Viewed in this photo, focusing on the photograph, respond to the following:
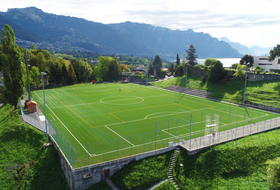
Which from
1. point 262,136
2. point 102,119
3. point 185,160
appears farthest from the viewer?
point 102,119

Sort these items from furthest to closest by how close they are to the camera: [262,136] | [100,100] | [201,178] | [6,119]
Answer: [100,100], [6,119], [262,136], [201,178]

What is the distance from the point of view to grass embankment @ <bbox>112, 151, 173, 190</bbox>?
21.4 meters

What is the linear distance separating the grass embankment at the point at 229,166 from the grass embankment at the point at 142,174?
1.71 meters

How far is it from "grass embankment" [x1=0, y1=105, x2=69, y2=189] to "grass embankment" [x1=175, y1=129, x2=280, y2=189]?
1346cm

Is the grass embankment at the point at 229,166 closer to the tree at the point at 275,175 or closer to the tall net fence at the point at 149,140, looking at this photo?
the tall net fence at the point at 149,140

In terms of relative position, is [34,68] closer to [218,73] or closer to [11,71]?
[11,71]

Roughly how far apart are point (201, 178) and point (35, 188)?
1806 cm

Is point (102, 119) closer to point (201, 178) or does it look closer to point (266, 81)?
point (201, 178)

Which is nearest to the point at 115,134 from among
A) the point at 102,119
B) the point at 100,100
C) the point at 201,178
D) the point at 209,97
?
the point at 102,119

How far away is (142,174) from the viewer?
2214 cm

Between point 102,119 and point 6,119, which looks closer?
point 6,119

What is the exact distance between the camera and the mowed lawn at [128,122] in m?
26.6

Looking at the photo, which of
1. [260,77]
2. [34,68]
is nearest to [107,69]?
[34,68]

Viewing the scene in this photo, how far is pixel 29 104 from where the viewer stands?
40.8 metres
